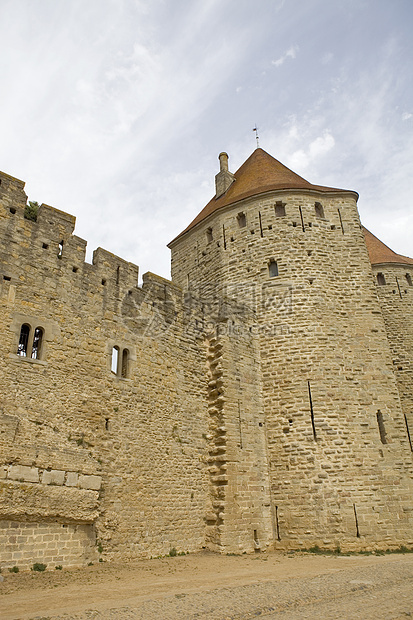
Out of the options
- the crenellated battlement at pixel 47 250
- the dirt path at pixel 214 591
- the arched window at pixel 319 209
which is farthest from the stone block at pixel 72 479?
the arched window at pixel 319 209

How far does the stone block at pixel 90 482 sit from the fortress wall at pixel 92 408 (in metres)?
0.02

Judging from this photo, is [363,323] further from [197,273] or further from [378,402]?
[197,273]

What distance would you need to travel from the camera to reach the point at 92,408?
9102 millimetres

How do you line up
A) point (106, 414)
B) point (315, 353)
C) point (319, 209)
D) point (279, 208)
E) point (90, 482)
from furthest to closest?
point (319, 209)
point (279, 208)
point (315, 353)
point (106, 414)
point (90, 482)

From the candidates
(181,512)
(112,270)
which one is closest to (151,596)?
(181,512)

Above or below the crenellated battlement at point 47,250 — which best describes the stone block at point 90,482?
below

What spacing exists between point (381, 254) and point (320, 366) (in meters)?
7.51

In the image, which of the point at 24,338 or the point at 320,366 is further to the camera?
the point at 320,366

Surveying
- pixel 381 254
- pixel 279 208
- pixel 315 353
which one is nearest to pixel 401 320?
pixel 381 254

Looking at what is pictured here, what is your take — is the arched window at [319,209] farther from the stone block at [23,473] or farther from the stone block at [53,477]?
the stone block at [23,473]

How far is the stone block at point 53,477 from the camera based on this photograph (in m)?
7.94

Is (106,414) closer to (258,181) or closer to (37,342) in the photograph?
(37,342)

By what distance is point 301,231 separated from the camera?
1388 cm

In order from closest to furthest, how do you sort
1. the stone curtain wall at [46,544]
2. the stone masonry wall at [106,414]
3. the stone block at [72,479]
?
the stone curtain wall at [46,544] → the stone masonry wall at [106,414] → the stone block at [72,479]
